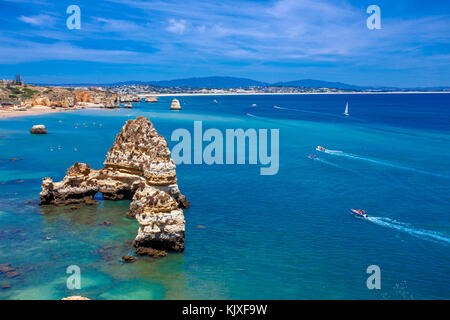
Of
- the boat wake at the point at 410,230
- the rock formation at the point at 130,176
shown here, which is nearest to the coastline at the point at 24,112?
the rock formation at the point at 130,176

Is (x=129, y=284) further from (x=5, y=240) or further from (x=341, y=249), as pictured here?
(x=341, y=249)

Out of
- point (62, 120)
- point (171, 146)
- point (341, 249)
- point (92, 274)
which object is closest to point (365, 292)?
point (341, 249)

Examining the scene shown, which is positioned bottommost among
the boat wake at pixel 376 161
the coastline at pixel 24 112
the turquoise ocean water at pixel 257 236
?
the turquoise ocean water at pixel 257 236

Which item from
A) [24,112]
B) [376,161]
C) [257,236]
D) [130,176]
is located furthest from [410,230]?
[24,112]

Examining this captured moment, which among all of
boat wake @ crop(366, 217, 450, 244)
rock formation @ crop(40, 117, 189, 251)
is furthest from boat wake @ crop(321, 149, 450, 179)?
rock formation @ crop(40, 117, 189, 251)

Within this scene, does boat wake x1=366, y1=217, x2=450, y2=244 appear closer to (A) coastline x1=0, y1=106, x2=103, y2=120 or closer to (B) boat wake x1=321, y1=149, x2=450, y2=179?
(B) boat wake x1=321, y1=149, x2=450, y2=179

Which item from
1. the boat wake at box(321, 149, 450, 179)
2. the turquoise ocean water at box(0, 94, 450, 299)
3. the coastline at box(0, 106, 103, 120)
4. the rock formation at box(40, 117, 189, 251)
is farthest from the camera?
the coastline at box(0, 106, 103, 120)

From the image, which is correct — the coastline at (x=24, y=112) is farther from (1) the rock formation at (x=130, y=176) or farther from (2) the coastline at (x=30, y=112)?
(1) the rock formation at (x=130, y=176)

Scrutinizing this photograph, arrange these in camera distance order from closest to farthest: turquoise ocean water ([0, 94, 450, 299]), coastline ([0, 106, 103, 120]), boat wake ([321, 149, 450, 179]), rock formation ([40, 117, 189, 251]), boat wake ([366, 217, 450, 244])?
1. turquoise ocean water ([0, 94, 450, 299])
2. boat wake ([366, 217, 450, 244])
3. rock formation ([40, 117, 189, 251])
4. boat wake ([321, 149, 450, 179])
5. coastline ([0, 106, 103, 120])
